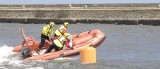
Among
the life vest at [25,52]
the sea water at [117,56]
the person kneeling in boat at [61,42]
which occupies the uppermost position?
the person kneeling in boat at [61,42]

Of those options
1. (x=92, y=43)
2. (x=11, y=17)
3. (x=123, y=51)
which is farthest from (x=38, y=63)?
(x=11, y=17)

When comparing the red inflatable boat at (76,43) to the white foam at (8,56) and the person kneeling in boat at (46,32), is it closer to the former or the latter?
the person kneeling in boat at (46,32)

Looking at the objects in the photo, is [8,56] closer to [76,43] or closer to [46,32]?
[46,32]

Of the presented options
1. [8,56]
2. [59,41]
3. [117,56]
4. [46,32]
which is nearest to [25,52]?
[46,32]

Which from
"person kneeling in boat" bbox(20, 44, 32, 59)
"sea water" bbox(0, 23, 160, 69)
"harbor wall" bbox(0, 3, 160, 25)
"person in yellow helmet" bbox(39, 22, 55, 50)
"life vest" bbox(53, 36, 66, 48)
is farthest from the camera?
"harbor wall" bbox(0, 3, 160, 25)

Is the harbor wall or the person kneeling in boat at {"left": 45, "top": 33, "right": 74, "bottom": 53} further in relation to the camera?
the harbor wall

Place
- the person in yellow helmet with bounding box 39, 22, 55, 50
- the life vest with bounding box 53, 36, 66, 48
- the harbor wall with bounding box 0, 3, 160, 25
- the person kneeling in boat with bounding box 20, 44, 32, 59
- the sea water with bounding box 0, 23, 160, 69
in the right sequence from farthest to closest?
the harbor wall with bounding box 0, 3, 160, 25, the person in yellow helmet with bounding box 39, 22, 55, 50, the person kneeling in boat with bounding box 20, 44, 32, 59, the life vest with bounding box 53, 36, 66, 48, the sea water with bounding box 0, 23, 160, 69

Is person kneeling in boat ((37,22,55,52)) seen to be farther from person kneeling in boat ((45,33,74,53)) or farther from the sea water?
the sea water

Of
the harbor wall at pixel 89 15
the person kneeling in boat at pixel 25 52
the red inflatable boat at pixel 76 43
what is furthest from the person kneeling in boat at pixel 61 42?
the harbor wall at pixel 89 15

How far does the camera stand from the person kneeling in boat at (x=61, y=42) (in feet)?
73.7

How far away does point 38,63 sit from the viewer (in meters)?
21.8

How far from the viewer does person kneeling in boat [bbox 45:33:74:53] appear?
22.5 metres

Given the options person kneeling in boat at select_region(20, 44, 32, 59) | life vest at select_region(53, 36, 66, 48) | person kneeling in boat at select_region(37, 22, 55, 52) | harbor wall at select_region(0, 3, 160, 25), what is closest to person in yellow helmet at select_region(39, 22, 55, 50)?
person kneeling in boat at select_region(37, 22, 55, 52)

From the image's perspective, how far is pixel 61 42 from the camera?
22.5 m
